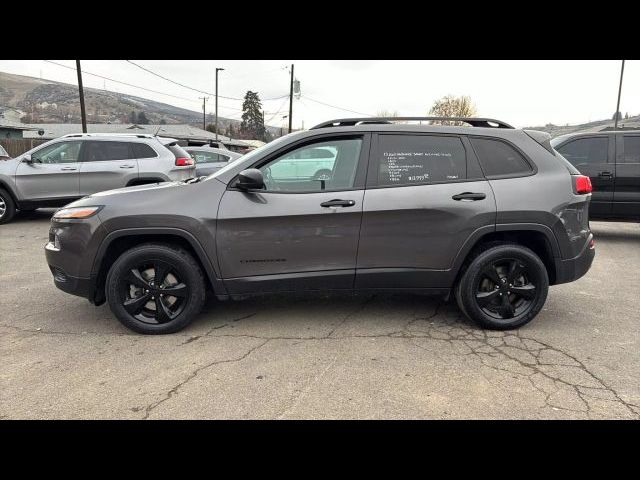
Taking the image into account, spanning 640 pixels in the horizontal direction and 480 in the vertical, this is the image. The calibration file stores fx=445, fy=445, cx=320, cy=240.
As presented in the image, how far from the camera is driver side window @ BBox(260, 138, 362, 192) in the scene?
12.4ft

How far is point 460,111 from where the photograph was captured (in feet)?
165

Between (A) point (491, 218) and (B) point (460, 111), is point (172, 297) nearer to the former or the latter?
(A) point (491, 218)

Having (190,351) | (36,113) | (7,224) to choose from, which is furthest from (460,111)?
(36,113)

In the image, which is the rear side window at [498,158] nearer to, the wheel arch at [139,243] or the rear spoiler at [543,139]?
the rear spoiler at [543,139]

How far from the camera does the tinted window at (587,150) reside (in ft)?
24.8

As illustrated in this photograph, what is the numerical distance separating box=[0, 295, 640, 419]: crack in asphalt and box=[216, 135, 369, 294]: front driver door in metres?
0.50

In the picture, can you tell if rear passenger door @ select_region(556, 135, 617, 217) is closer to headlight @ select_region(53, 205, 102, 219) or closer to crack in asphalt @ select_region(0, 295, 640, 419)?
crack in asphalt @ select_region(0, 295, 640, 419)

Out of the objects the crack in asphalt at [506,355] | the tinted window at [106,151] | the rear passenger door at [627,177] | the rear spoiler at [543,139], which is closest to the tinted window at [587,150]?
the rear passenger door at [627,177]

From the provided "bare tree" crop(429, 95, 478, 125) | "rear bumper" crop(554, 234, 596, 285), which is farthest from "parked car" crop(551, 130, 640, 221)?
"bare tree" crop(429, 95, 478, 125)

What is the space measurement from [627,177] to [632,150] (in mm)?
476

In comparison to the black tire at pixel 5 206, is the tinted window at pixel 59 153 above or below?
above

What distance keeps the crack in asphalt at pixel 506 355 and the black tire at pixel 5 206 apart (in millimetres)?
6075

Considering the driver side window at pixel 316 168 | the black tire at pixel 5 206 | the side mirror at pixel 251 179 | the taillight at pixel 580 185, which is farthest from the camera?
the black tire at pixel 5 206

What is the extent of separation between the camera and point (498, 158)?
3889 mm
